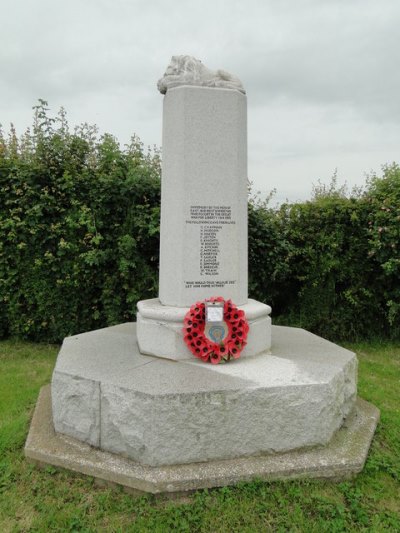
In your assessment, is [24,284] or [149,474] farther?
[24,284]

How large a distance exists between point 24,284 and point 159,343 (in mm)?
3372

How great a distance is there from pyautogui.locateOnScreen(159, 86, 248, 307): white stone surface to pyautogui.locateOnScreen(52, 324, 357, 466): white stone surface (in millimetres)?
807

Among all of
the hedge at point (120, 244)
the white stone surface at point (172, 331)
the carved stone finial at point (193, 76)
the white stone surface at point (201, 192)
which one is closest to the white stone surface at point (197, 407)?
the white stone surface at point (172, 331)

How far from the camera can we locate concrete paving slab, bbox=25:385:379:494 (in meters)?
2.51

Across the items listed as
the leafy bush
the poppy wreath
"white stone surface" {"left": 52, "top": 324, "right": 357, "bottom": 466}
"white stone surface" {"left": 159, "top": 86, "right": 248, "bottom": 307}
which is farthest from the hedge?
"white stone surface" {"left": 52, "top": 324, "right": 357, "bottom": 466}

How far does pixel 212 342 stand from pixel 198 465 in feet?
3.23

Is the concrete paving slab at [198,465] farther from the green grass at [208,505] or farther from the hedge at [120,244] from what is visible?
the hedge at [120,244]

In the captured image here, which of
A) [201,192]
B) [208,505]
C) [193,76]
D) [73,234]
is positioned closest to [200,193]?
[201,192]

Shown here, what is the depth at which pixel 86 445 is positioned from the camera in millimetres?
2871

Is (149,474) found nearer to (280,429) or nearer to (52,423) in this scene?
(280,429)

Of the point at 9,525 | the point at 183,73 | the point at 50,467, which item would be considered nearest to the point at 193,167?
the point at 183,73

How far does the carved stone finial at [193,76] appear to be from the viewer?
3.64 metres

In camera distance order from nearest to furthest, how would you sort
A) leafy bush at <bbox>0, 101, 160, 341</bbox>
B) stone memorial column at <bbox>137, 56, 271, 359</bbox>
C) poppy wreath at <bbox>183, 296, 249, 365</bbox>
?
poppy wreath at <bbox>183, 296, 249, 365</bbox> < stone memorial column at <bbox>137, 56, 271, 359</bbox> < leafy bush at <bbox>0, 101, 160, 341</bbox>

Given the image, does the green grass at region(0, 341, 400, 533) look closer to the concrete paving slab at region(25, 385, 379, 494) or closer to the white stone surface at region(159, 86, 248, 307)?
the concrete paving slab at region(25, 385, 379, 494)
